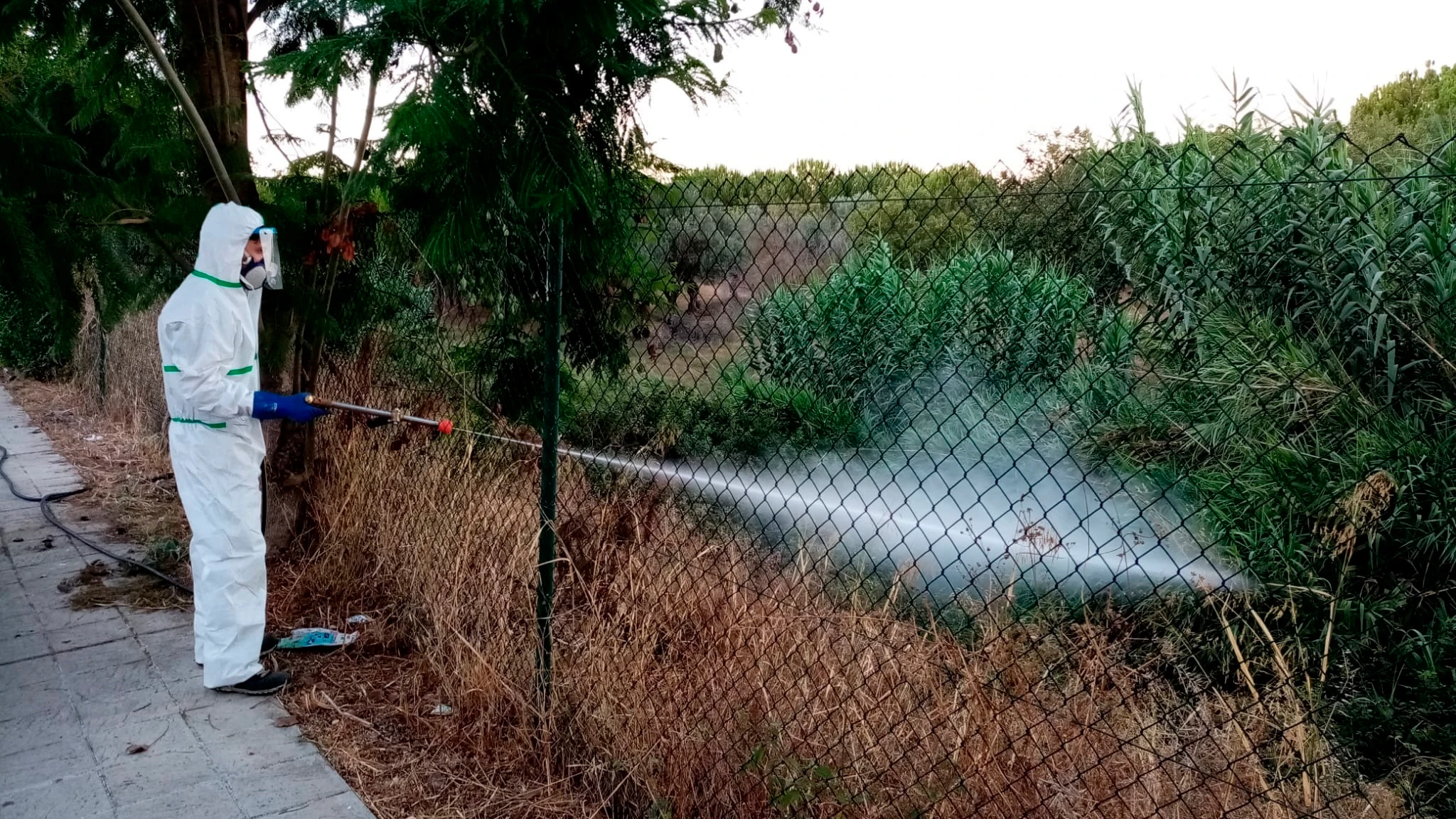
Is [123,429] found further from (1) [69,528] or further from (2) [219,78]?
(2) [219,78]

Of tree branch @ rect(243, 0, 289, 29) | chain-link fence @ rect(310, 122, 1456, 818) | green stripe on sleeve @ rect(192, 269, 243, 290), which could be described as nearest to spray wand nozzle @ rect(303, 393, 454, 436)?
chain-link fence @ rect(310, 122, 1456, 818)

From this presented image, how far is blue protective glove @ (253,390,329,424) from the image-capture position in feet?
12.4

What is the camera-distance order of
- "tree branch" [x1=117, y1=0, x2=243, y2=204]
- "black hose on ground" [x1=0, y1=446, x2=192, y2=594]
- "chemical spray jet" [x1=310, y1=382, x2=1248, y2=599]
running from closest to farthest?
1. "tree branch" [x1=117, y1=0, x2=243, y2=204]
2. "black hose on ground" [x1=0, y1=446, x2=192, y2=594]
3. "chemical spray jet" [x1=310, y1=382, x2=1248, y2=599]

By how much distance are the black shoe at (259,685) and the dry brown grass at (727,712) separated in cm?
22

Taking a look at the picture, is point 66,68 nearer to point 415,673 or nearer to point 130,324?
point 415,673

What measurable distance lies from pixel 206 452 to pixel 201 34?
88.2 inches


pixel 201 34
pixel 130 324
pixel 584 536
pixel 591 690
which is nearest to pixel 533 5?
pixel 584 536

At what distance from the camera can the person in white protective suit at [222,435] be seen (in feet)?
12.1

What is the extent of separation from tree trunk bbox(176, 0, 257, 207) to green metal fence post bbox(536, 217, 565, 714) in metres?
2.48

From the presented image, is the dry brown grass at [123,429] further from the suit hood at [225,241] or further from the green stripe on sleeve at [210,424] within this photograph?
the suit hood at [225,241]

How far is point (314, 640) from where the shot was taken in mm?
4145

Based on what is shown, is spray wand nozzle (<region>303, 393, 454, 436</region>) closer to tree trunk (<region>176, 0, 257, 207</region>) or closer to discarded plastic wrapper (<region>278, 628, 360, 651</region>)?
discarded plastic wrapper (<region>278, 628, 360, 651</region>)

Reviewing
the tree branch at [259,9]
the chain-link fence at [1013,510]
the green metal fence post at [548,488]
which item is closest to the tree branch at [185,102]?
the tree branch at [259,9]

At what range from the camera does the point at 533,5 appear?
7.57ft
